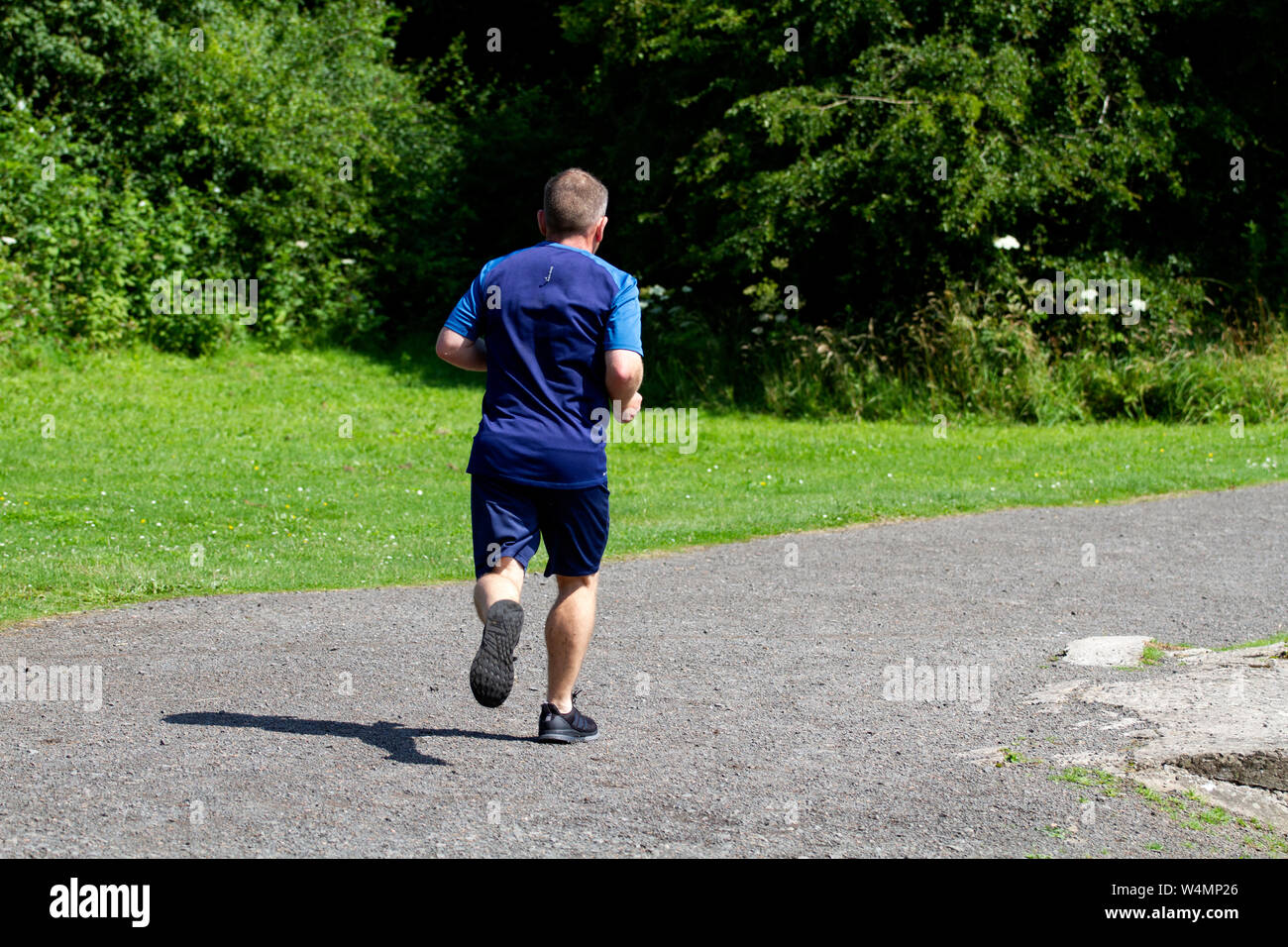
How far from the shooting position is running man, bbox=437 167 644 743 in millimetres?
4449

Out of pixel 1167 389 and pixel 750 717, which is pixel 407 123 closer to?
pixel 1167 389

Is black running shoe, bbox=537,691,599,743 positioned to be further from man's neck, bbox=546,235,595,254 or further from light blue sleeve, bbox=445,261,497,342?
man's neck, bbox=546,235,595,254

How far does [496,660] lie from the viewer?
4281 mm

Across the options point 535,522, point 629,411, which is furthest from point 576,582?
point 629,411

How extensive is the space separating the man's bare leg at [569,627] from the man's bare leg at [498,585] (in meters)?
0.19

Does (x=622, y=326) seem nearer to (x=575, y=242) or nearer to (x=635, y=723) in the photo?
(x=575, y=242)

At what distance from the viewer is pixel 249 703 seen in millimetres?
5328

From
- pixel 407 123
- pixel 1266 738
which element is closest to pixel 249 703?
pixel 1266 738

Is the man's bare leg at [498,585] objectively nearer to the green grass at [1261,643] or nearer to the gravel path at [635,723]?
the gravel path at [635,723]

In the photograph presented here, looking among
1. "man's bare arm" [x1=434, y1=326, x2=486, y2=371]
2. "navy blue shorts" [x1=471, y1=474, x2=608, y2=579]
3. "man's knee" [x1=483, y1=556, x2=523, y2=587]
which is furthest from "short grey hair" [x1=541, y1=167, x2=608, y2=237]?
"man's knee" [x1=483, y1=556, x2=523, y2=587]

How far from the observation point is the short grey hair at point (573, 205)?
14.9 ft

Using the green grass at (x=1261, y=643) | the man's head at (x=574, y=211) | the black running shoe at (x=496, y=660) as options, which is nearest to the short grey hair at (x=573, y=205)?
the man's head at (x=574, y=211)

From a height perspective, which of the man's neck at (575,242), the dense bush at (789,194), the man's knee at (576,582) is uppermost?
the dense bush at (789,194)

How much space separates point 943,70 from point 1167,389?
15.0ft
